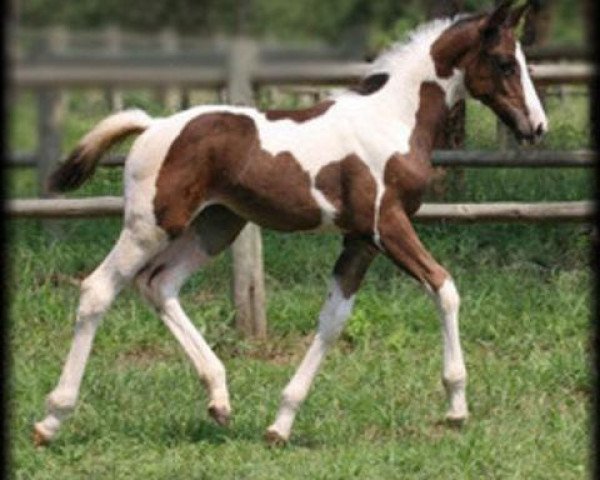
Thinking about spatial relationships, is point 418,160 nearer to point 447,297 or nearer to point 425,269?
point 425,269

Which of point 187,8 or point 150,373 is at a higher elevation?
point 187,8

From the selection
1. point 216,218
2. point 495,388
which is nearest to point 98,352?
point 216,218

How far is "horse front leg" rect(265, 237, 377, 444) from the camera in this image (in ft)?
16.6

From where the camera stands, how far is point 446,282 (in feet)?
16.7

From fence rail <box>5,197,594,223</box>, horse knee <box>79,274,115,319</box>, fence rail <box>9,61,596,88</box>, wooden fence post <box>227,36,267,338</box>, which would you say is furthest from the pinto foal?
fence rail <box>9,61,596,88</box>

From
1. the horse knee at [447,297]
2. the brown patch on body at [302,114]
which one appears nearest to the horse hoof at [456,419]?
the horse knee at [447,297]

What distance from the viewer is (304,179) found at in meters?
5.14

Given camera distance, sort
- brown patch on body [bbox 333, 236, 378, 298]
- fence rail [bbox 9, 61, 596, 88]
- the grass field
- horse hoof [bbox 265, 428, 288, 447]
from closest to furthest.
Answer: fence rail [bbox 9, 61, 596, 88], the grass field, horse hoof [bbox 265, 428, 288, 447], brown patch on body [bbox 333, 236, 378, 298]

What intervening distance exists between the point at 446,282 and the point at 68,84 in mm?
4143

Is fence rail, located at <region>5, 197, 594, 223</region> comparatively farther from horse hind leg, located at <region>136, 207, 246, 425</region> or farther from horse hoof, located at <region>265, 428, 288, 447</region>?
horse hoof, located at <region>265, 428, 288, 447</region>

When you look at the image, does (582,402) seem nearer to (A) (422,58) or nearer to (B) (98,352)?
(A) (422,58)

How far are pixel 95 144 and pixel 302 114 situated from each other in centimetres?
81

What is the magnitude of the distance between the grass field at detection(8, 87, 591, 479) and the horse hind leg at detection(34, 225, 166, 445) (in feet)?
0.66

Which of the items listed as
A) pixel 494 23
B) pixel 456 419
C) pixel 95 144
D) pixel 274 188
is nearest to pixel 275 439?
pixel 456 419
